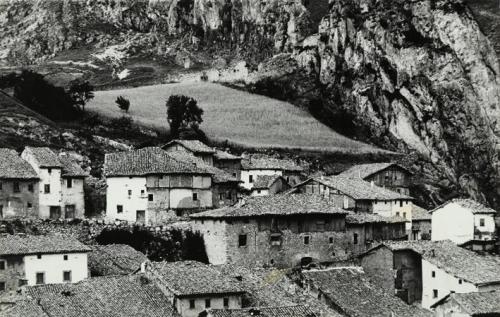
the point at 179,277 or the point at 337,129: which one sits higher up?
the point at 337,129

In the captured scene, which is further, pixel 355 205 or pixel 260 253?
pixel 355 205

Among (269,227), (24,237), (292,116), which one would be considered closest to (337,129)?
(292,116)

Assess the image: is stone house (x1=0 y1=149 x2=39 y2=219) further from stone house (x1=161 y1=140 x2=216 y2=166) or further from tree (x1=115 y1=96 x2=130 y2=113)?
tree (x1=115 y1=96 x2=130 y2=113)

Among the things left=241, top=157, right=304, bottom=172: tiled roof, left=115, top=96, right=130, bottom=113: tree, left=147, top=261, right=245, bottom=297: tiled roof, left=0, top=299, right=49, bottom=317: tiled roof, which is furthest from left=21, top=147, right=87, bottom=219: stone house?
left=115, top=96, right=130, bottom=113: tree

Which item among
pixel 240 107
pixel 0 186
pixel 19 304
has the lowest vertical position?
pixel 19 304

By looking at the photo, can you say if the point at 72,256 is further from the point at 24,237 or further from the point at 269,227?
the point at 269,227

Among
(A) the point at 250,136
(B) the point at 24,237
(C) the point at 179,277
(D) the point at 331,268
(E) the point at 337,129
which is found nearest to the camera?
(C) the point at 179,277

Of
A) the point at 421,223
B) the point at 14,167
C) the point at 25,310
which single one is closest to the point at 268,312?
the point at 25,310
